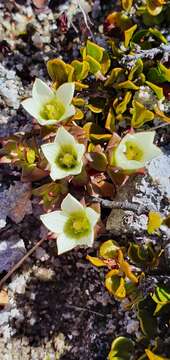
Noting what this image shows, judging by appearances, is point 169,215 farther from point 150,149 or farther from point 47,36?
point 47,36

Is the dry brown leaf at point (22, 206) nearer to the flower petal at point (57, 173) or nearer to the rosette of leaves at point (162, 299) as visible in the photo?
the flower petal at point (57, 173)

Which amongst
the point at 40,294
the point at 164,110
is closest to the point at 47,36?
the point at 164,110

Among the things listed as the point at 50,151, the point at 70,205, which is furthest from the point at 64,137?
the point at 70,205

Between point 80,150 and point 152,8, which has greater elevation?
point 152,8

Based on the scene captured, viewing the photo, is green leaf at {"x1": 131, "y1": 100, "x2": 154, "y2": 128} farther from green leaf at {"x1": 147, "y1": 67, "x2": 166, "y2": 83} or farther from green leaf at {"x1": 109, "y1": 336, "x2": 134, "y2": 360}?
green leaf at {"x1": 109, "y1": 336, "x2": 134, "y2": 360}

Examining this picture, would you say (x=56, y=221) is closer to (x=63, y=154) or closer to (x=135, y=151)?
(x=63, y=154)

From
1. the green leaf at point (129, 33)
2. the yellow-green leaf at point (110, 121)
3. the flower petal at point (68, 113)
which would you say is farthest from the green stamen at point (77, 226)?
the green leaf at point (129, 33)
